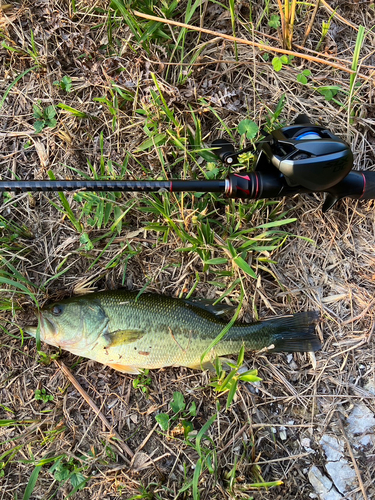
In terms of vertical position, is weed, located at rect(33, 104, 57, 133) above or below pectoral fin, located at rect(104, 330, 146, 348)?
above

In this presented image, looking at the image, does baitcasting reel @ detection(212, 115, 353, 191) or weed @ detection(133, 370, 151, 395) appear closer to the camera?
baitcasting reel @ detection(212, 115, 353, 191)

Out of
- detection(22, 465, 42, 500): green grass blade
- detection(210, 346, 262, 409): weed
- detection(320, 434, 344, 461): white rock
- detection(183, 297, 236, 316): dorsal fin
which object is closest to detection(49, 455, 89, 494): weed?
detection(22, 465, 42, 500): green grass blade

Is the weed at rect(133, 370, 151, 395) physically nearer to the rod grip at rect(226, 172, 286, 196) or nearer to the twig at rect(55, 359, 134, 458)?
the twig at rect(55, 359, 134, 458)

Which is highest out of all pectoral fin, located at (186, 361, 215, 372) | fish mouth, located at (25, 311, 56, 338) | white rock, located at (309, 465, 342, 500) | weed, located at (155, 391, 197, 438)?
fish mouth, located at (25, 311, 56, 338)

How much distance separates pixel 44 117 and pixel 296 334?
276 cm

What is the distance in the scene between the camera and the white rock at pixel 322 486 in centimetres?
282

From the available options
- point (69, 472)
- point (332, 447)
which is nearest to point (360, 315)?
point (332, 447)

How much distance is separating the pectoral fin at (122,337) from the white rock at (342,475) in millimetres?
1832

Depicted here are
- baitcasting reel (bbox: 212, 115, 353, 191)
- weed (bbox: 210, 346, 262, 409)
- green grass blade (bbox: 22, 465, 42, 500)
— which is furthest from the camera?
green grass blade (bbox: 22, 465, 42, 500)

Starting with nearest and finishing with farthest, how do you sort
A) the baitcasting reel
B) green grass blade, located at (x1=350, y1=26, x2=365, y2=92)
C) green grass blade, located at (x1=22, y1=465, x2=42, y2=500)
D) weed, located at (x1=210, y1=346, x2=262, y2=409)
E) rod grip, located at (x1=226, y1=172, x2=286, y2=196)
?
the baitcasting reel → rod grip, located at (x1=226, y1=172, x2=286, y2=196) → weed, located at (x1=210, y1=346, x2=262, y2=409) → green grass blade, located at (x1=350, y1=26, x2=365, y2=92) → green grass blade, located at (x1=22, y1=465, x2=42, y2=500)

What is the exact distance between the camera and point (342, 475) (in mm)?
2830

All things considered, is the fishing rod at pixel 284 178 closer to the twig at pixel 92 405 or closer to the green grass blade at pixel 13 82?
the green grass blade at pixel 13 82

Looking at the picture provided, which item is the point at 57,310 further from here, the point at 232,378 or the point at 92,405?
the point at 232,378

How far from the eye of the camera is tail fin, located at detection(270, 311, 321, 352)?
9.45 feet
